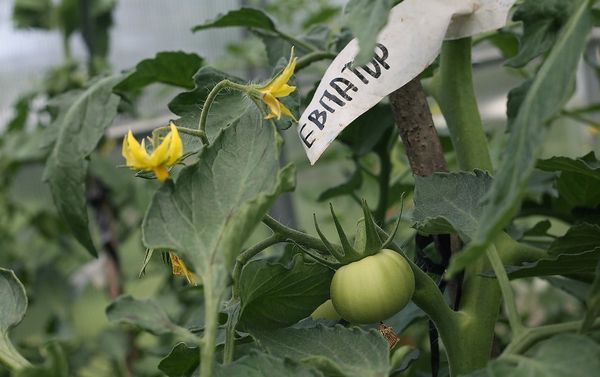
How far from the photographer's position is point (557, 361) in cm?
26

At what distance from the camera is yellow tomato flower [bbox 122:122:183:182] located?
299 millimetres

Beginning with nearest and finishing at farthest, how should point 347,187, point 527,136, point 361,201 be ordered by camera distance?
1. point 527,136
2. point 361,201
3. point 347,187

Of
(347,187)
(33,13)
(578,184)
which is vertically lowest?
(33,13)

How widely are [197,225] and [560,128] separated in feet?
8.80

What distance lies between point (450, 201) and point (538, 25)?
0.09 meters

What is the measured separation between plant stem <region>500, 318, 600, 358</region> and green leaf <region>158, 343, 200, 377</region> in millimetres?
142

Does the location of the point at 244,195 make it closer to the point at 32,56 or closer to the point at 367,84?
the point at 367,84

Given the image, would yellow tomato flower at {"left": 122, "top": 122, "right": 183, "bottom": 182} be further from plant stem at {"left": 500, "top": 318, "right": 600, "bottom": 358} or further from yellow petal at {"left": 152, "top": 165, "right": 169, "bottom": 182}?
plant stem at {"left": 500, "top": 318, "right": 600, "bottom": 358}

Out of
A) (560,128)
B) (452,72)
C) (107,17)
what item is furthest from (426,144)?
(560,128)

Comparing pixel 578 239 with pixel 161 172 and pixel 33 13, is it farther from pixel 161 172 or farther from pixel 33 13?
pixel 33 13

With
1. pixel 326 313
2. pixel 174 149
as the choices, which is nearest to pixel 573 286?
pixel 326 313

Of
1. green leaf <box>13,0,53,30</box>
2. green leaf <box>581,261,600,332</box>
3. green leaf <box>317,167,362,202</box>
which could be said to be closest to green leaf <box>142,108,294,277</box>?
green leaf <box>581,261,600,332</box>

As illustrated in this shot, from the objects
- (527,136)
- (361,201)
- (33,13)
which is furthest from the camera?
(33,13)

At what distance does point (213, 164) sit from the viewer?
304 millimetres
